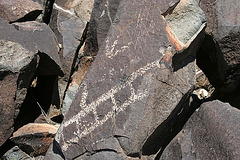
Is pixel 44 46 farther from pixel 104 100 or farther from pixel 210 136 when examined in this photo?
pixel 210 136

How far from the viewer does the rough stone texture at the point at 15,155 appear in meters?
2.48

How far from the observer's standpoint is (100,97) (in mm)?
2098

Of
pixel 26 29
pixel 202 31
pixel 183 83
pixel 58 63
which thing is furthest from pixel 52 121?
pixel 202 31

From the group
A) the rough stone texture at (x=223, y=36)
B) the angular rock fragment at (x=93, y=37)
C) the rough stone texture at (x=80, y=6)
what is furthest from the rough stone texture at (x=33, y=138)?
the rough stone texture at (x=223, y=36)

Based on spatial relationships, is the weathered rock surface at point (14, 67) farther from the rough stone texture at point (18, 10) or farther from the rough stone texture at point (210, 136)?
the rough stone texture at point (210, 136)

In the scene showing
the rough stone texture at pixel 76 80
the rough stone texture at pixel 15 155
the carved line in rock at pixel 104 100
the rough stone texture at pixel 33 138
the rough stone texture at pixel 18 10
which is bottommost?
the rough stone texture at pixel 15 155

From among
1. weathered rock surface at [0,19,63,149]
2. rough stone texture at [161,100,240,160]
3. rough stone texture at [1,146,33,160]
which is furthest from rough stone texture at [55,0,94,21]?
rough stone texture at [161,100,240,160]

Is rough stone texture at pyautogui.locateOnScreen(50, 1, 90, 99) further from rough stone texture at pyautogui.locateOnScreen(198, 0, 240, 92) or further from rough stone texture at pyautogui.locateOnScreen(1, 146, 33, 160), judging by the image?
rough stone texture at pyautogui.locateOnScreen(198, 0, 240, 92)

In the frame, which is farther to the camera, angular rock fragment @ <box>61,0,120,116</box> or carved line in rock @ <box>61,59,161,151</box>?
angular rock fragment @ <box>61,0,120,116</box>

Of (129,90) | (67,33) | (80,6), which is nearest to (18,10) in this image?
(67,33)

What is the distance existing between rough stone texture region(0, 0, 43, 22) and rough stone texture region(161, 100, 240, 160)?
70.2 inches

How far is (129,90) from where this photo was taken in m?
2.05

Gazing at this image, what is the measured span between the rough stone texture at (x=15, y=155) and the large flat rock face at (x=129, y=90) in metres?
0.40

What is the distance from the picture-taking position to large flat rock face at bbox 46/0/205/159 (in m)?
2.01
